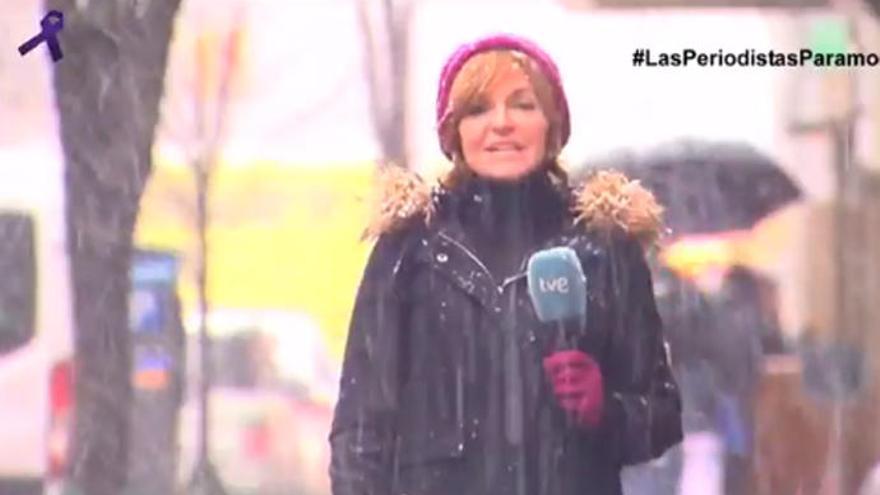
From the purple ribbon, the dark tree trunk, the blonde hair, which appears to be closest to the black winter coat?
the blonde hair

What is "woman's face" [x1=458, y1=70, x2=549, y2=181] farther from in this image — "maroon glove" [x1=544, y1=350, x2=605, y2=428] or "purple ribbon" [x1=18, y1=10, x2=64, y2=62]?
"purple ribbon" [x1=18, y1=10, x2=64, y2=62]

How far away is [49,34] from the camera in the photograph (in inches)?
241

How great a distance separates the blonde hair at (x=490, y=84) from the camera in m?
6.11

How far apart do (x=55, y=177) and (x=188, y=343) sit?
0.49 m

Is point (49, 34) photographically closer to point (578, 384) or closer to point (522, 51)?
point (522, 51)

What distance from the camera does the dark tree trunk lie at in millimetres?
6129

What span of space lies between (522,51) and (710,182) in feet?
1.72

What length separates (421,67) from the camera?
6.12 meters

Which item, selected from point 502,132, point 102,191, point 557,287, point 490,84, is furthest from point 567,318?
point 102,191

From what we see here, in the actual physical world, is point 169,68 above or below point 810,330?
above

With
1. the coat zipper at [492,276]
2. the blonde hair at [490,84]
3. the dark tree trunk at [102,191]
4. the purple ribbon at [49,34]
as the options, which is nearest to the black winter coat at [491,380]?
the coat zipper at [492,276]

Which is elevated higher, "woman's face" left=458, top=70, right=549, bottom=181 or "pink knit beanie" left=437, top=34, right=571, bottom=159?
"pink knit beanie" left=437, top=34, right=571, bottom=159

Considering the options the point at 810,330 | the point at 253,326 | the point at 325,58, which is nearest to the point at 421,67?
the point at 325,58

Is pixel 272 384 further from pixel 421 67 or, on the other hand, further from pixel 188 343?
pixel 421 67
